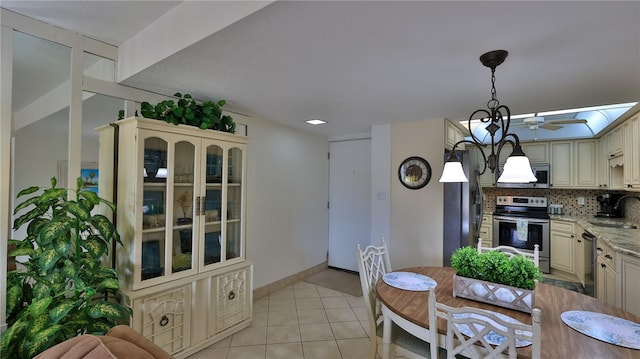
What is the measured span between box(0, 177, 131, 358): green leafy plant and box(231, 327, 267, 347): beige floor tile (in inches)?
42.6

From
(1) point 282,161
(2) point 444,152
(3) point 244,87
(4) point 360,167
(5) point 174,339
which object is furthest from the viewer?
(4) point 360,167

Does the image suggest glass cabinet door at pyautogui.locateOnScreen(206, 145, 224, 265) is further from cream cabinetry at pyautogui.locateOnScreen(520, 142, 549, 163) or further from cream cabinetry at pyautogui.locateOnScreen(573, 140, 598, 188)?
cream cabinetry at pyautogui.locateOnScreen(573, 140, 598, 188)

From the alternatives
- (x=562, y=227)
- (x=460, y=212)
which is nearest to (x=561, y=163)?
(x=562, y=227)

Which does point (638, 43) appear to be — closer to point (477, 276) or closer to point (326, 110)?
point (477, 276)

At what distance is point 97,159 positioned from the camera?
2100 mm

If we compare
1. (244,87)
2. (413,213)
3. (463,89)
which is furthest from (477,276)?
(244,87)

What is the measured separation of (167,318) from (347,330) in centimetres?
153

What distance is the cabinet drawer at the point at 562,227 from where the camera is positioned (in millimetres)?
3882

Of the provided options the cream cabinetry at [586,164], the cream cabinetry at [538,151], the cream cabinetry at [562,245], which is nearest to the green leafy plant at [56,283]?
the cream cabinetry at [562,245]

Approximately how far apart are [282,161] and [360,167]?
1.22m

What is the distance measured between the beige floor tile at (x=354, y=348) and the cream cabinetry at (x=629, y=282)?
2032 mm

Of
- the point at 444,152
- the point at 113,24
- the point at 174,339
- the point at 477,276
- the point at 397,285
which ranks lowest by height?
the point at 174,339

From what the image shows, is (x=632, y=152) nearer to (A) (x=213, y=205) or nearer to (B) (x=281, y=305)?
(B) (x=281, y=305)

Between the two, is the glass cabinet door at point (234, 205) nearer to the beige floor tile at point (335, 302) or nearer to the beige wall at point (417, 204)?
the beige floor tile at point (335, 302)
